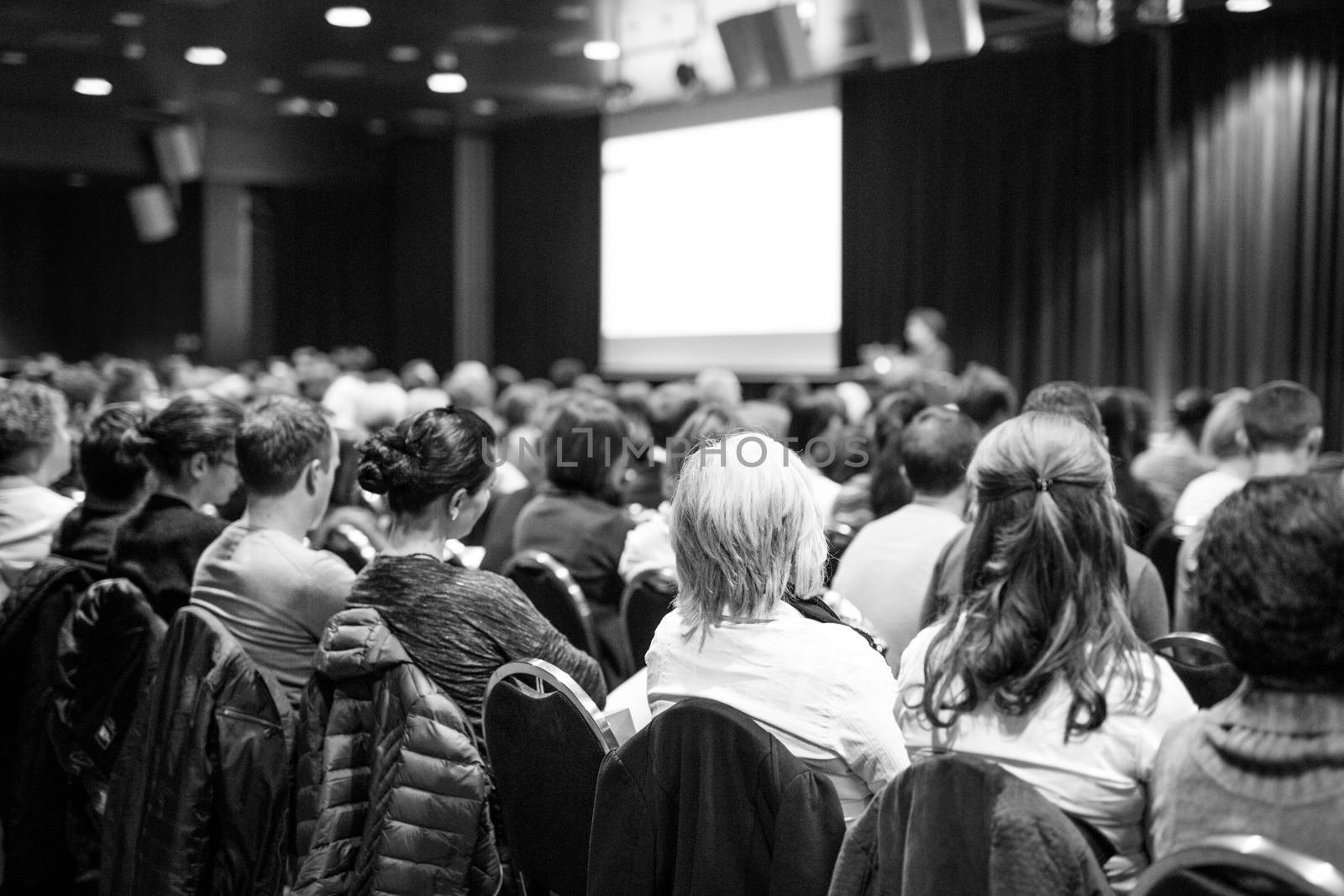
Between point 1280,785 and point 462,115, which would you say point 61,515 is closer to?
point 1280,785

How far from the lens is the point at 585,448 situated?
3.51m

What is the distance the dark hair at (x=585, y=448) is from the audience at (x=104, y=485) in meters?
1.09

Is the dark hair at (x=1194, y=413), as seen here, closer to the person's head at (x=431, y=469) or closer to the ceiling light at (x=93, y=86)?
the person's head at (x=431, y=469)

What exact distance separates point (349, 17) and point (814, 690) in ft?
27.9

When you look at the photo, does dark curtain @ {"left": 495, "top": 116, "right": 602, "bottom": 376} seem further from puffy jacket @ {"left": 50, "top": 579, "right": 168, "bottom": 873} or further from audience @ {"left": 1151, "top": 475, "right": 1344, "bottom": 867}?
audience @ {"left": 1151, "top": 475, "right": 1344, "bottom": 867}

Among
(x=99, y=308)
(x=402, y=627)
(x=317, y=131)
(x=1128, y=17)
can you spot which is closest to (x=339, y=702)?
(x=402, y=627)

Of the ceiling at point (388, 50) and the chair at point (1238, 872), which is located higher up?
the ceiling at point (388, 50)

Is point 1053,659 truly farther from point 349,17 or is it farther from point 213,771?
point 349,17

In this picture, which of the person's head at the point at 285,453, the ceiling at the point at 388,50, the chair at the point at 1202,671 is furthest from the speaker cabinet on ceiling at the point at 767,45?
the chair at the point at 1202,671

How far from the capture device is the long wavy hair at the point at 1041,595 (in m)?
1.54

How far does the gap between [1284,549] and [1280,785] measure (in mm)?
240

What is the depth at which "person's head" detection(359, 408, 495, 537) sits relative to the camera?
7.66 feet

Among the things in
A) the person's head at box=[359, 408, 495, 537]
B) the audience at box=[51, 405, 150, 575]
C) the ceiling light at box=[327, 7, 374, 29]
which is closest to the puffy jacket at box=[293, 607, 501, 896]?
the person's head at box=[359, 408, 495, 537]

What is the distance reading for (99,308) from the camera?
19.0 m
